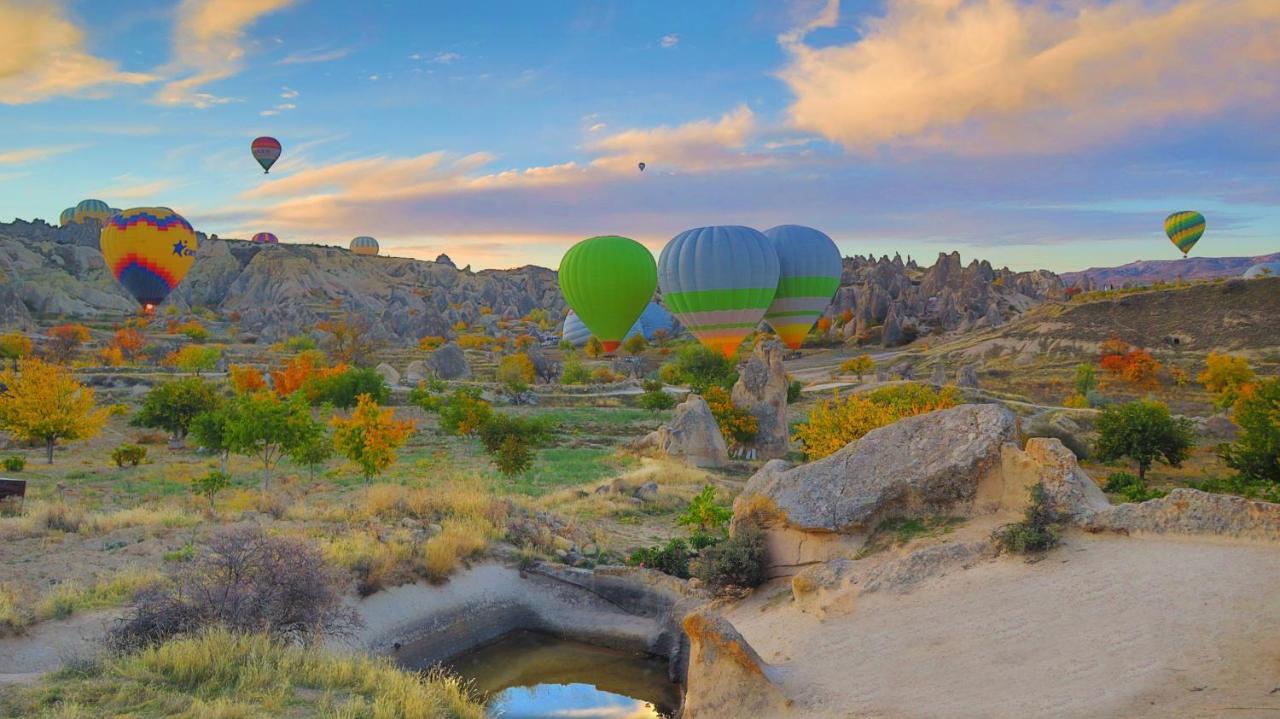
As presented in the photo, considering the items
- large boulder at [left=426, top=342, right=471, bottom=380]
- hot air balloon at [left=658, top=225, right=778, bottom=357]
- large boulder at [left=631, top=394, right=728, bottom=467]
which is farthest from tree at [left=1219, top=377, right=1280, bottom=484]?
large boulder at [left=426, top=342, right=471, bottom=380]

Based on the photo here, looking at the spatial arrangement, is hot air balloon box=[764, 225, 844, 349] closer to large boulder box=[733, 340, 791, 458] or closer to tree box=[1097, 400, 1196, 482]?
large boulder box=[733, 340, 791, 458]

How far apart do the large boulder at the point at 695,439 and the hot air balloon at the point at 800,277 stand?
16826mm

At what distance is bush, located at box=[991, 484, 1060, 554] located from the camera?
1118 centimetres

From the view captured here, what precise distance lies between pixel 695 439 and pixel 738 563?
689 inches

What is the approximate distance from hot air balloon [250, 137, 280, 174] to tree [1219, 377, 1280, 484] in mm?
85117

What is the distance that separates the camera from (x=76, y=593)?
1298 cm

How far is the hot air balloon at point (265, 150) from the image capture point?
284 ft

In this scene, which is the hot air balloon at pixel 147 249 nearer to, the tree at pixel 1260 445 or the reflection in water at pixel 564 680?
the reflection in water at pixel 564 680

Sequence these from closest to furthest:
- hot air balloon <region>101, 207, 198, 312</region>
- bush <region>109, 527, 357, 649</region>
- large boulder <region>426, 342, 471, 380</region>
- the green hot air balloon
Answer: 1. bush <region>109, 527, 357, 649</region>
2. the green hot air balloon
3. hot air balloon <region>101, 207, 198, 312</region>
4. large boulder <region>426, 342, 471, 380</region>

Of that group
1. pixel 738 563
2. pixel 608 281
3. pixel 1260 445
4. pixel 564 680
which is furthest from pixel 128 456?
pixel 1260 445

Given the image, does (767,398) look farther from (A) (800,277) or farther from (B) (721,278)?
(A) (800,277)

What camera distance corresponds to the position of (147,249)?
56.6 m

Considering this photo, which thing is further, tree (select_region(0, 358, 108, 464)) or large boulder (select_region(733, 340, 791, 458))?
large boulder (select_region(733, 340, 791, 458))

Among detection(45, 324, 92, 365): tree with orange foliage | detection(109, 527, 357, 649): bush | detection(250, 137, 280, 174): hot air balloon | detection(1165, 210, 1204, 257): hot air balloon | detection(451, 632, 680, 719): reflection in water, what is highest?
detection(250, 137, 280, 174): hot air balloon
